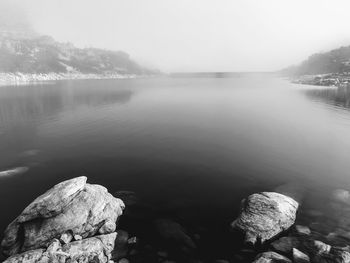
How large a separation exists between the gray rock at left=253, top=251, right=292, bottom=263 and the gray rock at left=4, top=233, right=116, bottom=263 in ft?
47.6

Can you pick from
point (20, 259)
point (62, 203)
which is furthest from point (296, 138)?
point (20, 259)

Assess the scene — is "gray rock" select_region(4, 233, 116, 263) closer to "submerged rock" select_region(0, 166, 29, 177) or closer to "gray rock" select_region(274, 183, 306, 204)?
"submerged rock" select_region(0, 166, 29, 177)

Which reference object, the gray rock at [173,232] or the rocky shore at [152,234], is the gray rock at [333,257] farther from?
the gray rock at [173,232]

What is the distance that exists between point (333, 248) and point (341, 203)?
39.4 ft

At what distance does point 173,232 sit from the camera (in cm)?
2544

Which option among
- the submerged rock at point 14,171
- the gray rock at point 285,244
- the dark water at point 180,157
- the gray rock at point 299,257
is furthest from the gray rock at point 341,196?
the submerged rock at point 14,171

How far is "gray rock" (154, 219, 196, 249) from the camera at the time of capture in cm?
2397

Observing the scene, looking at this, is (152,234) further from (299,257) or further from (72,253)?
(299,257)

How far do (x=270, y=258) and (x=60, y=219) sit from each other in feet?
72.0

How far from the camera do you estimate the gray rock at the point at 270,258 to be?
20544 mm

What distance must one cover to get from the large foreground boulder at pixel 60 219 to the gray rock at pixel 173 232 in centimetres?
545

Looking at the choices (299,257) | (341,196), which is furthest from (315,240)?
(341,196)

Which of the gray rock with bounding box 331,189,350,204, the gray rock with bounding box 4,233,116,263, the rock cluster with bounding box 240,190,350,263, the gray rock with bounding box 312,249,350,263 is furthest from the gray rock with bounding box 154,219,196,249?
the gray rock with bounding box 331,189,350,204

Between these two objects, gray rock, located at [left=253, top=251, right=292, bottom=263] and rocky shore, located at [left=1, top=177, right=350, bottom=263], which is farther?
rocky shore, located at [left=1, top=177, right=350, bottom=263]
